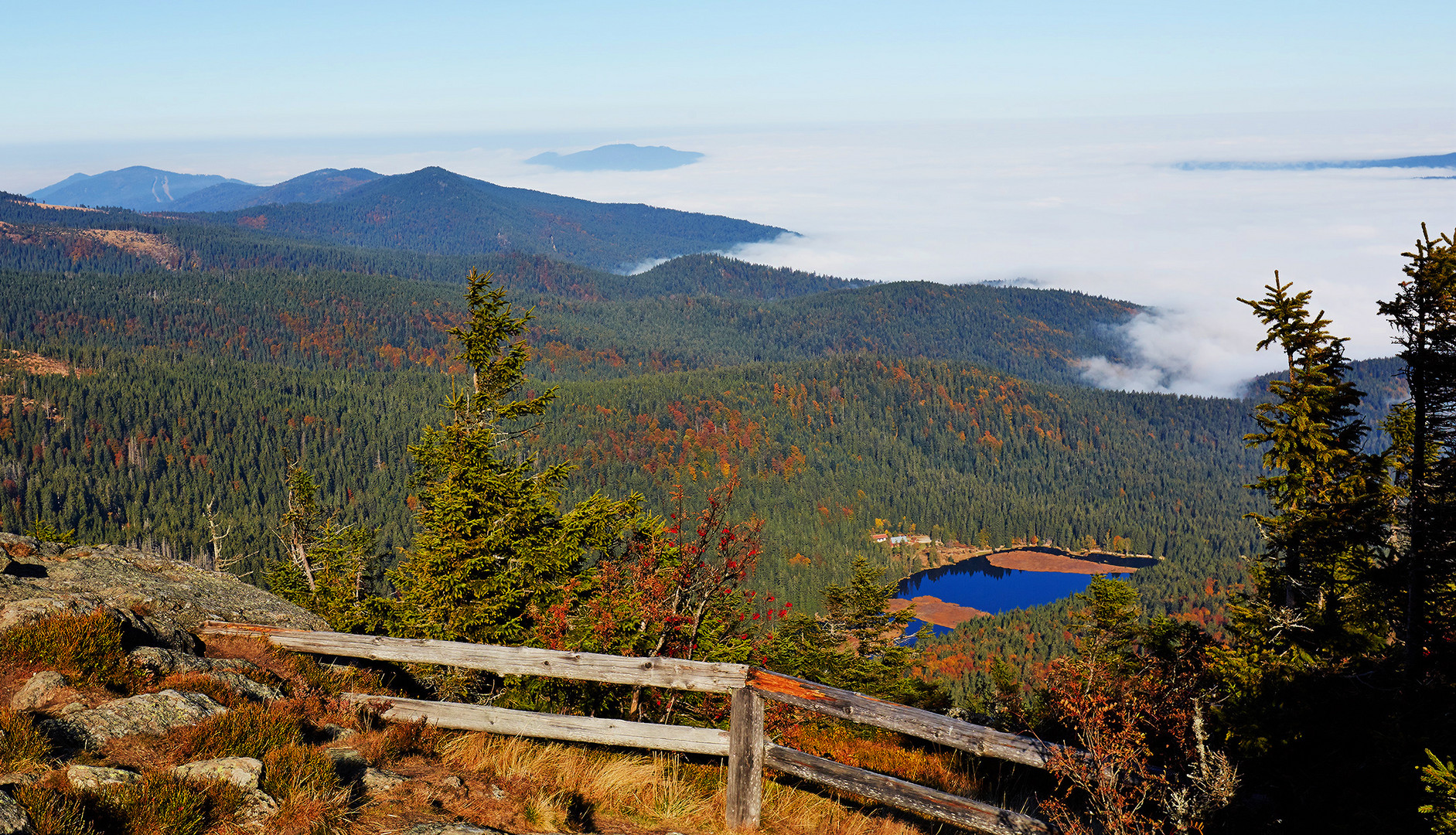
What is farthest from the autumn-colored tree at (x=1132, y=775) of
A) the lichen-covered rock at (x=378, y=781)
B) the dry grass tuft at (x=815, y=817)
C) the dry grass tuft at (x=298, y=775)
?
the dry grass tuft at (x=298, y=775)

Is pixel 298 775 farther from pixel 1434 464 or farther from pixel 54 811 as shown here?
pixel 1434 464

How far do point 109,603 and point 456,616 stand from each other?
10.7 meters

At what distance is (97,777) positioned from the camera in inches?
267

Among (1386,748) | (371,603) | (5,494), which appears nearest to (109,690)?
(1386,748)

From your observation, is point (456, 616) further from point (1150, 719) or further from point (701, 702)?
point (1150, 719)

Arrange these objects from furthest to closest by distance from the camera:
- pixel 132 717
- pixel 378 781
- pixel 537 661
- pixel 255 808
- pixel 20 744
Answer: pixel 537 661
pixel 132 717
pixel 378 781
pixel 20 744
pixel 255 808

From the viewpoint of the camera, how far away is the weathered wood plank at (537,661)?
28.8ft

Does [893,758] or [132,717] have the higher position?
[132,717]

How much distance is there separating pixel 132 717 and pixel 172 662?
208cm

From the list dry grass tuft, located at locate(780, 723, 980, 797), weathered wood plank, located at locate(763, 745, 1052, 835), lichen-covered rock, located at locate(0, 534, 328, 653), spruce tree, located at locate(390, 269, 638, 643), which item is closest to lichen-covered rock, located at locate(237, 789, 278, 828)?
weathered wood plank, located at locate(763, 745, 1052, 835)

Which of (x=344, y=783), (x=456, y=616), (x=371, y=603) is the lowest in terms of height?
(x=371, y=603)

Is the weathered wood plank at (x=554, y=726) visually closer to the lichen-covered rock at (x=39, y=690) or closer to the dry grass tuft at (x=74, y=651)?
the dry grass tuft at (x=74, y=651)

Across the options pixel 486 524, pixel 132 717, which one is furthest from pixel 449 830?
pixel 486 524

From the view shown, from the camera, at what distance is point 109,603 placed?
38.7 ft
